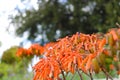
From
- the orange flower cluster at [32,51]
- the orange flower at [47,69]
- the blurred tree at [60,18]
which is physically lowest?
the orange flower at [47,69]

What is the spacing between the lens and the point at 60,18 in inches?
575

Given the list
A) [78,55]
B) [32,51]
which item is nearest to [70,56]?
[78,55]

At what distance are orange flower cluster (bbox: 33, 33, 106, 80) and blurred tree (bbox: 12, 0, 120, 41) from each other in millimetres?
11275

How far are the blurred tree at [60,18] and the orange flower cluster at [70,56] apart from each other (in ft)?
37.0

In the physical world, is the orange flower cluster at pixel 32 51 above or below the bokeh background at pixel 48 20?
below

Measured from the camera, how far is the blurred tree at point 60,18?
14.0m

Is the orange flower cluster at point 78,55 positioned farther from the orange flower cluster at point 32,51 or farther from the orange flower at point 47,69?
the orange flower cluster at point 32,51

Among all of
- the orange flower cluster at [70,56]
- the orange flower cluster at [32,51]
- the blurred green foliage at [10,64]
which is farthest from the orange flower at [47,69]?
the blurred green foliage at [10,64]

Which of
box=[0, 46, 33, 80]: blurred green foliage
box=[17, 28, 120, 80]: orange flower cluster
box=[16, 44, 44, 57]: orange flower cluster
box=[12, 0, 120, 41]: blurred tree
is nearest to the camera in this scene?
box=[17, 28, 120, 80]: orange flower cluster

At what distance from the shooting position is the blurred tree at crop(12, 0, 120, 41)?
14.0m

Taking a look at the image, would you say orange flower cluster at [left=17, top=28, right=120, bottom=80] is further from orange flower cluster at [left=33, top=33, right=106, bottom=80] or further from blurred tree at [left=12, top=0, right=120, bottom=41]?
blurred tree at [left=12, top=0, right=120, bottom=41]

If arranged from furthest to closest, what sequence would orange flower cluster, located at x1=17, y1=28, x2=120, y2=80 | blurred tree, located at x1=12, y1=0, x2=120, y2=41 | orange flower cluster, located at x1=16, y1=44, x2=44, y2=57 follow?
blurred tree, located at x1=12, y1=0, x2=120, y2=41
orange flower cluster, located at x1=16, y1=44, x2=44, y2=57
orange flower cluster, located at x1=17, y1=28, x2=120, y2=80

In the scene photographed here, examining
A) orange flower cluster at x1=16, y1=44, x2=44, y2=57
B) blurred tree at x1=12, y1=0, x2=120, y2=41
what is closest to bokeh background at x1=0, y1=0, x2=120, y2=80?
blurred tree at x1=12, y1=0, x2=120, y2=41

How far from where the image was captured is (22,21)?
48.7 feet
